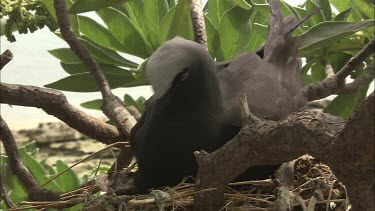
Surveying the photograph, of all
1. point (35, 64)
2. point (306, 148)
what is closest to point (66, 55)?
point (306, 148)

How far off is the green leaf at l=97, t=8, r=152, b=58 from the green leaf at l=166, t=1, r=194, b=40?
0.07 metres

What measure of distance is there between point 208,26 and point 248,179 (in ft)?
Result: 1.03

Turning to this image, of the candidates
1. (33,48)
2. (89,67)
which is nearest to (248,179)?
(89,67)

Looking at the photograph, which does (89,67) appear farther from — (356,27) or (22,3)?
(356,27)

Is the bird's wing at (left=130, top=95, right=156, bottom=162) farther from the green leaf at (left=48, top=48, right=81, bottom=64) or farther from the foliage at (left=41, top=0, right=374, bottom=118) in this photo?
the green leaf at (left=48, top=48, right=81, bottom=64)

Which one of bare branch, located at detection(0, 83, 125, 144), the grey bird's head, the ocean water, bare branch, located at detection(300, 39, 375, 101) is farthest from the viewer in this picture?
the ocean water

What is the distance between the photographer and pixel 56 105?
65cm

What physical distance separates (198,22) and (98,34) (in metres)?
0.16

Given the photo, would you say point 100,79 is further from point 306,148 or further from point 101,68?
point 306,148

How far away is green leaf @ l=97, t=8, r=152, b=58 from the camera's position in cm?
74

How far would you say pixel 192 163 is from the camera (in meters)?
0.47

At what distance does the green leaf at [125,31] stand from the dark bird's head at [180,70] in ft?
1.01

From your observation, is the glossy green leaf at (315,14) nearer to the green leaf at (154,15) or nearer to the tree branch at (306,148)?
the green leaf at (154,15)

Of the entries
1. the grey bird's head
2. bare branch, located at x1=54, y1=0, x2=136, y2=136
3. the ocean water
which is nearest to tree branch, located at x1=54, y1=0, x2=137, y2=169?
bare branch, located at x1=54, y1=0, x2=136, y2=136
